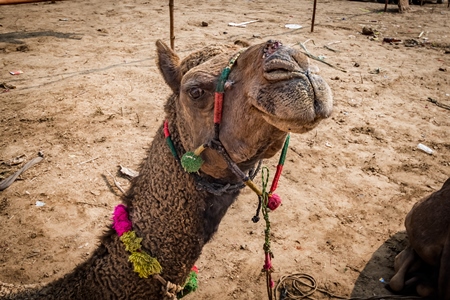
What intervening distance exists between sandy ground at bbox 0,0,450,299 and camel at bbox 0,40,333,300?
1568mm

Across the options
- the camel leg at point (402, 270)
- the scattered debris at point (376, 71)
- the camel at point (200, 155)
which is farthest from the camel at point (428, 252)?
the scattered debris at point (376, 71)

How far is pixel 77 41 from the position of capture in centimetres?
1007

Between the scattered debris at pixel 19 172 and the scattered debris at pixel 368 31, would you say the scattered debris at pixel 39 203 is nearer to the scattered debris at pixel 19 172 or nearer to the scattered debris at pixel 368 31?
the scattered debris at pixel 19 172

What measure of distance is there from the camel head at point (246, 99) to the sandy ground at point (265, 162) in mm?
2316

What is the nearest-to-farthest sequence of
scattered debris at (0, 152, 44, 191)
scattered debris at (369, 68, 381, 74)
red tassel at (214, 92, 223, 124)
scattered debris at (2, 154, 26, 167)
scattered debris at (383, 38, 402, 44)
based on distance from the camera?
red tassel at (214, 92, 223, 124)
scattered debris at (0, 152, 44, 191)
scattered debris at (2, 154, 26, 167)
scattered debris at (369, 68, 381, 74)
scattered debris at (383, 38, 402, 44)

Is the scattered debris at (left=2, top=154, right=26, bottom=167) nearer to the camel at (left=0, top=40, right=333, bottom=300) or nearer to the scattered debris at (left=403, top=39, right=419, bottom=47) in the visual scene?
the camel at (left=0, top=40, right=333, bottom=300)

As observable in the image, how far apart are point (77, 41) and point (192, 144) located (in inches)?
363

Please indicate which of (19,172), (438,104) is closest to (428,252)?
(19,172)

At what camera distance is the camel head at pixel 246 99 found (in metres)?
1.62

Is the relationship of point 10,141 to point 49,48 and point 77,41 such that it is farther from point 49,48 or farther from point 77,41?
point 77,41

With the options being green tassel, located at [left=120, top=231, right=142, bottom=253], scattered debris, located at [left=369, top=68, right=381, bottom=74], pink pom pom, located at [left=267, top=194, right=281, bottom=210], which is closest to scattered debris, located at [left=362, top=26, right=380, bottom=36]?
scattered debris, located at [left=369, top=68, right=381, bottom=74]

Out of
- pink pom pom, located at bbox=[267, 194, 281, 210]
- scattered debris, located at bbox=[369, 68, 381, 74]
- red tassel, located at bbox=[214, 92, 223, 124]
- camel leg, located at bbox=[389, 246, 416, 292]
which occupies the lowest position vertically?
camel leg, located at bbox=[389, 246, 416, 292]

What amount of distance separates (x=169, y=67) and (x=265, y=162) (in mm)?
3660

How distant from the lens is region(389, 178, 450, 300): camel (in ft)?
10.9
